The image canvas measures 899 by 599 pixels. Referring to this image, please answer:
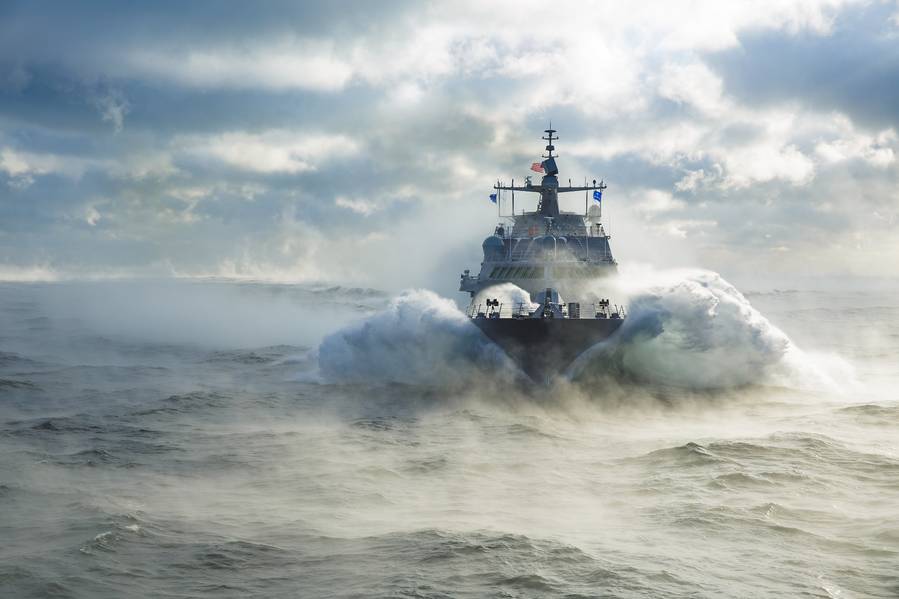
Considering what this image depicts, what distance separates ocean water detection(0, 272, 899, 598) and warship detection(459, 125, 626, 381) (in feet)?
2.41

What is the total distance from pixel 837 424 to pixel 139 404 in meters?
21.3

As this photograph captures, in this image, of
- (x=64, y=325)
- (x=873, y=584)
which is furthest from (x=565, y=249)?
(x=64, y=325)

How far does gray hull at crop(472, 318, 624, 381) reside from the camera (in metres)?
24.9

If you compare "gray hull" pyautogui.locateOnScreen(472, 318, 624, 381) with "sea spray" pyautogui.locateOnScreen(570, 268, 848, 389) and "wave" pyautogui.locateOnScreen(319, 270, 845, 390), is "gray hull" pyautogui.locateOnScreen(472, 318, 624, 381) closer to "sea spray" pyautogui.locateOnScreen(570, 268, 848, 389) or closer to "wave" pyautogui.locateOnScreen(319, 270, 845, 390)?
"wave" pyautogui.locateOnScreen(319, 270, 845, 390)

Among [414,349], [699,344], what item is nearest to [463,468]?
[414,349]

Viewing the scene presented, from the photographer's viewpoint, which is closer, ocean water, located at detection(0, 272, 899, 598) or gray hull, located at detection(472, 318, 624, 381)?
ocean water, located at detection(0, 272, 899, 598)

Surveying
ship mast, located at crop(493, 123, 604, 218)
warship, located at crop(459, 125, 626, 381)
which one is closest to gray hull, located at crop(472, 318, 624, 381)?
warship, located at crop(459, 125, 626, 381)

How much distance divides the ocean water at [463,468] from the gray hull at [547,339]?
0.51m

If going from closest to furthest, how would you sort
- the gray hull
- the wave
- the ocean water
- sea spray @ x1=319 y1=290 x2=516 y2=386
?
the ocean water < the gray hull < the wave < sea spray @ x1=319 y1=290 x2=516 y2=386

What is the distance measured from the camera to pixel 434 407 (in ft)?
79.0

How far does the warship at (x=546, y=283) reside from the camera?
25172mm

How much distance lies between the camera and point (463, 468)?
1662cm

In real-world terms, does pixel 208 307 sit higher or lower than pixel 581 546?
higher

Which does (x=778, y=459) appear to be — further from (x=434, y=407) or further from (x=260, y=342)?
(x=260, y=342)
